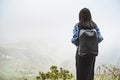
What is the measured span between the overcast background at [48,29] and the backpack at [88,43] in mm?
4289

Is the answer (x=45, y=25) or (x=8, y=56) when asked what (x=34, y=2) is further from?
(x=8, y=56)

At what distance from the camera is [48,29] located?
32.4 ft

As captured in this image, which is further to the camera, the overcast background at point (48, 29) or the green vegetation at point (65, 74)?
the overcast background at point (48, 29)

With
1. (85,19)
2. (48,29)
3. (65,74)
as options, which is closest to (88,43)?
(85,19)

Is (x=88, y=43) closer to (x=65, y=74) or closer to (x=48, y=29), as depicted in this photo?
(x=65, y=74)

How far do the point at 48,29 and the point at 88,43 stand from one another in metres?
4.76

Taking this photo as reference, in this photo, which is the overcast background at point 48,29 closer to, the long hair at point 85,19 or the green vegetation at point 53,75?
the green vegetation at point 53,75

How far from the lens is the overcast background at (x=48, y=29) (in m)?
9.62

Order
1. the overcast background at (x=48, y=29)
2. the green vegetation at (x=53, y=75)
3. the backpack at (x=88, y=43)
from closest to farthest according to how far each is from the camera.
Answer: the backpack at (x=88, y=43) → the green vegetation at (x=53, y=75) → the overcast background at (x=48, y=29)

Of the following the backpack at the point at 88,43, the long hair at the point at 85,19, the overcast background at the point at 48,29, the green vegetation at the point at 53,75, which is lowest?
the green vegetation at the point at 53,75

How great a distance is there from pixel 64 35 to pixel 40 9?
80cm

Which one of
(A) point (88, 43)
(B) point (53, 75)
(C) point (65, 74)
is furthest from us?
(C) point (65, 74)

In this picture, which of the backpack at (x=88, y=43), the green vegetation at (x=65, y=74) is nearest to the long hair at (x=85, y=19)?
the backpack at (x=88, y=43)

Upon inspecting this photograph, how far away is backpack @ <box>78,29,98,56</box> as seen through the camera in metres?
5.16
